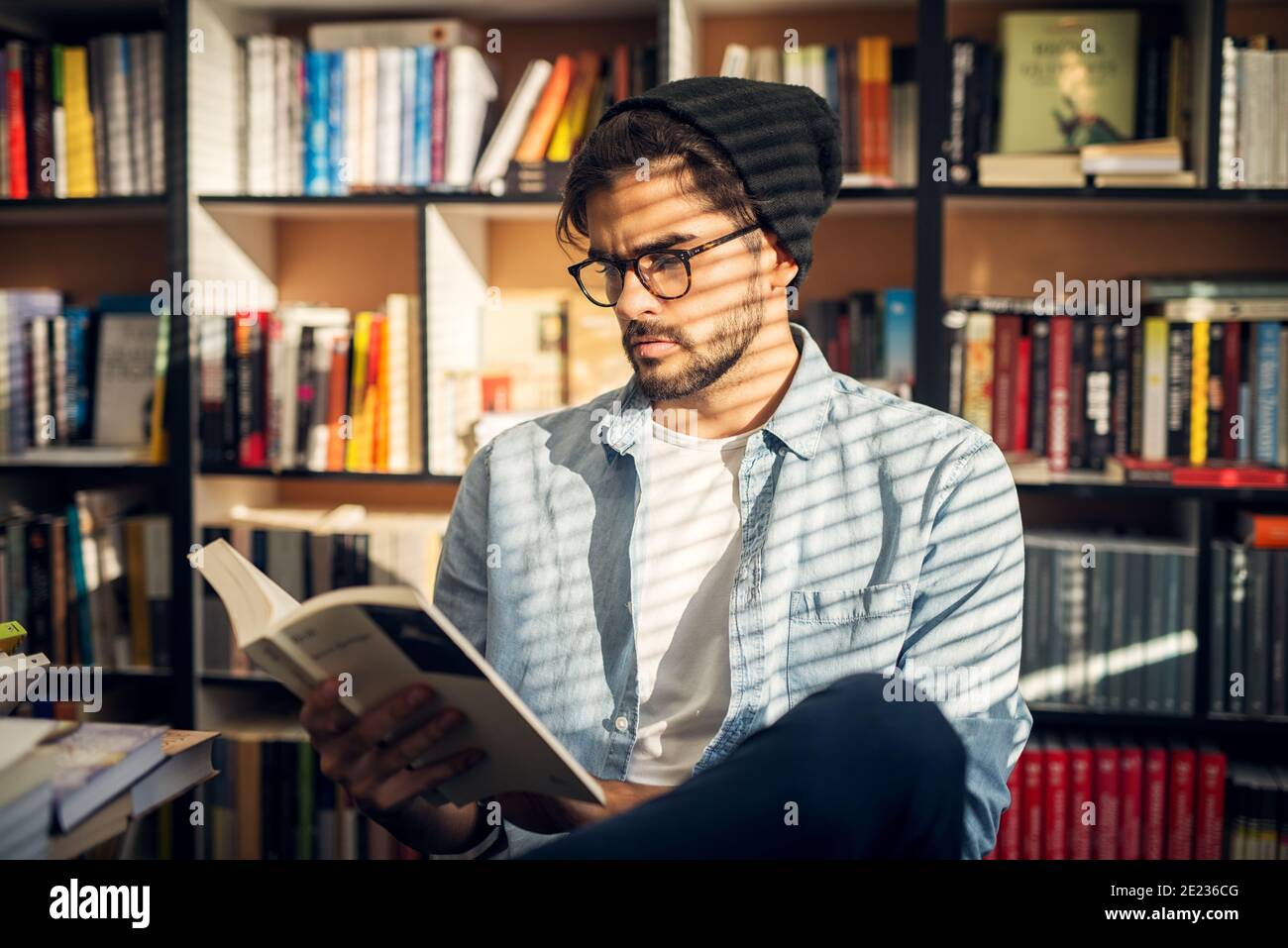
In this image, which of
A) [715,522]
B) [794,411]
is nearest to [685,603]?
[715,522]

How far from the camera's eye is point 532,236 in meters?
2.28

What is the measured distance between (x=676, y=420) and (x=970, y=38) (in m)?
1.05

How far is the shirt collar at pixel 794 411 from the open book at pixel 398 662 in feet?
1.67

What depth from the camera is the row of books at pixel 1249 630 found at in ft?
6.07

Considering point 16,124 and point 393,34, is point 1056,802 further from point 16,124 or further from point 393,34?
point 16,124

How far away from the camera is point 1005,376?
194 cm

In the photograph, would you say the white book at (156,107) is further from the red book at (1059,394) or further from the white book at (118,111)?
the red book at (1059,394)

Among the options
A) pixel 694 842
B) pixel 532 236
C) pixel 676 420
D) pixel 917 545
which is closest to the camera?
pixel 694 842

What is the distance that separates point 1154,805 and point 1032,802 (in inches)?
8.1

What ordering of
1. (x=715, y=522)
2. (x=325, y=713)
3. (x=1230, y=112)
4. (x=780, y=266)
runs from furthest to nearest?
(x=1230, y=112) → (x=780, y=266) → (x=715, y=522) → (x=325, y=713)

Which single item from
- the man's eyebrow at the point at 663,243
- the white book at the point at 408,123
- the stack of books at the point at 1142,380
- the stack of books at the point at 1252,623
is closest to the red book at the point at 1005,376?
the stack of books at the point at 1142,380
